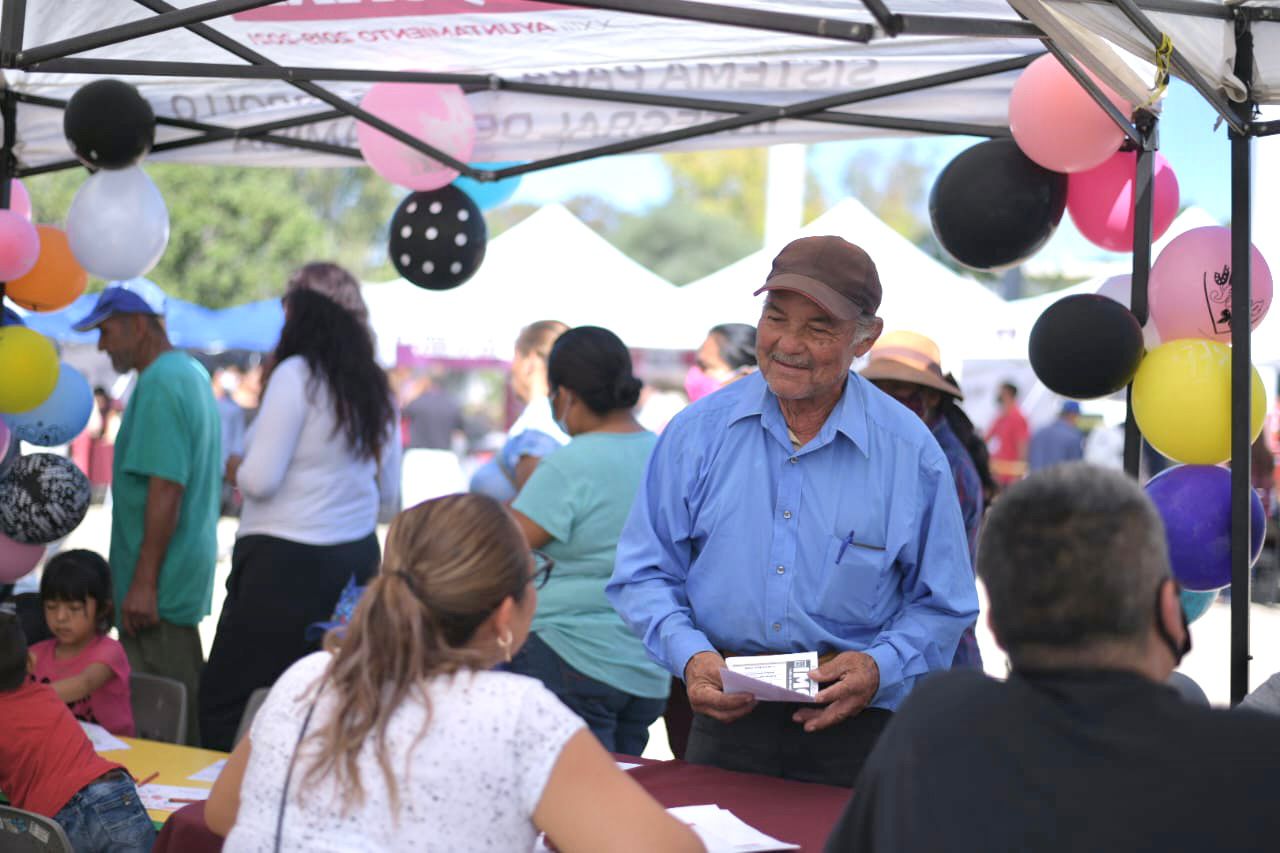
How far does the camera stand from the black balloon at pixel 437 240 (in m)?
4.79

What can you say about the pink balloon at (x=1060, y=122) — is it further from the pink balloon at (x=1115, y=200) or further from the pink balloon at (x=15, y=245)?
the pink balloon at (x=15, y=245)

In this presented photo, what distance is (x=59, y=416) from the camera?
191 inches

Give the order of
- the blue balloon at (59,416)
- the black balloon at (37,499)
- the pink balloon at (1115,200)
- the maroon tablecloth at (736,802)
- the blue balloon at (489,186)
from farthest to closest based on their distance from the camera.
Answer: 1. the blue balloon at (489,186)
2. the blue balloon at (59,416)
3. the black balloon at (37,499)
4. the pink balloon at (1115,200)
5. the maroon tablecloth at (736,802)

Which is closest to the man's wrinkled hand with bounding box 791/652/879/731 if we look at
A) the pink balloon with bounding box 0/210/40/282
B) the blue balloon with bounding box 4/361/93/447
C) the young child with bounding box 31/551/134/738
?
the young child with bounding box 31/551/134/738

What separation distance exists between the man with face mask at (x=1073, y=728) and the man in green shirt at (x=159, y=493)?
3426 millimetres

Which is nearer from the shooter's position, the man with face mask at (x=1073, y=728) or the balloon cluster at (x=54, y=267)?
the man with face mask at (x=1073, y=728)

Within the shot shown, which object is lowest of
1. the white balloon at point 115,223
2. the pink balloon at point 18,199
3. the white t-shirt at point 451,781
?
the white t-shirt at point 451,781

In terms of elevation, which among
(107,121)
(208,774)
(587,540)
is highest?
(107,121)

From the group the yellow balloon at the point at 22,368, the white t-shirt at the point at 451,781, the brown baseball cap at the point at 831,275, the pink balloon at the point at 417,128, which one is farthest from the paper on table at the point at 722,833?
the yellow balloon at the point at 22,368

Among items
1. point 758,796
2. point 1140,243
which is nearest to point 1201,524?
point 1140,243

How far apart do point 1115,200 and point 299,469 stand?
2.53m

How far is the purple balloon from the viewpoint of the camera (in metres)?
3.12

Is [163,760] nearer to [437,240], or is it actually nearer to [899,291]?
[437,240]

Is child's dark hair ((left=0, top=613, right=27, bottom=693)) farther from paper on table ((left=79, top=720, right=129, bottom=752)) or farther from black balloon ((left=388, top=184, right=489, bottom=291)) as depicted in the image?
black balloon ((left=388, top=184, right=489, bottom=291))
